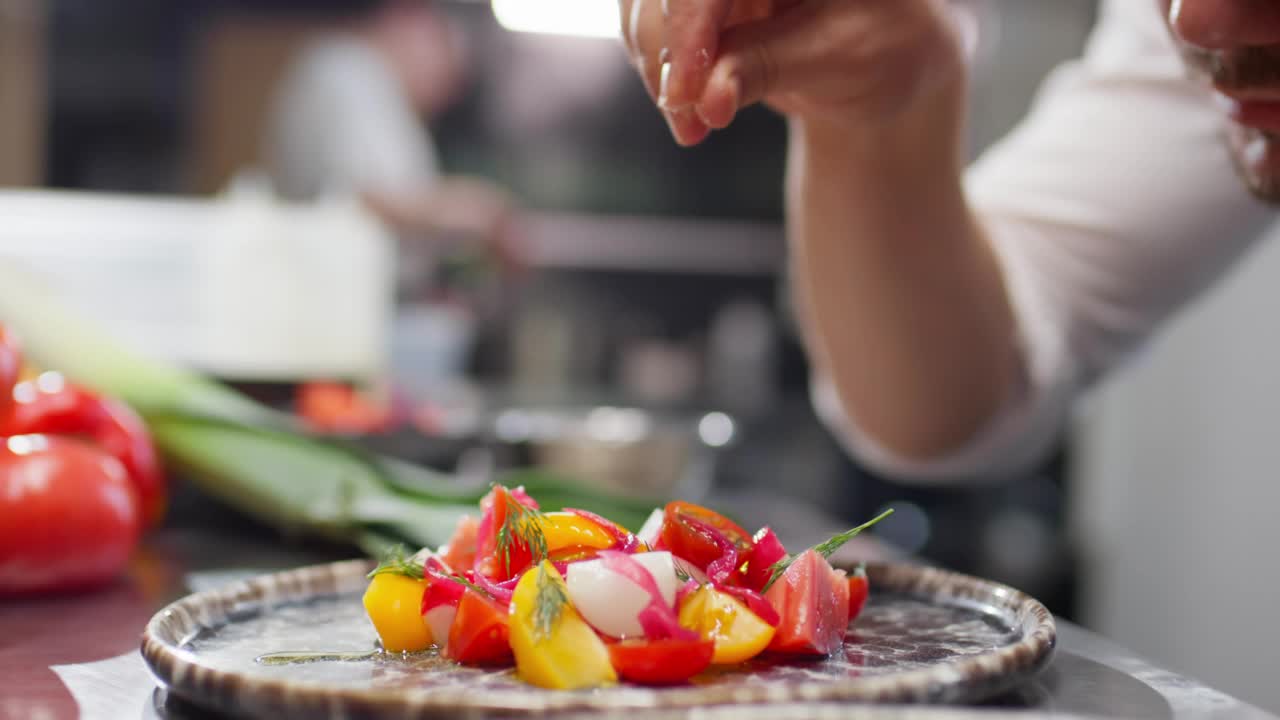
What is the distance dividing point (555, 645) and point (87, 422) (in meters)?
0.65

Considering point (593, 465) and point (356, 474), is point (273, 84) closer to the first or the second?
point (593, 465)

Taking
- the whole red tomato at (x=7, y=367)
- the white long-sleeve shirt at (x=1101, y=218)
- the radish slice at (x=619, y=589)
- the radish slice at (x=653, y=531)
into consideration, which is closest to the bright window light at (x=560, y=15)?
the white long-sleeve shirt at (x=1101, y=218)

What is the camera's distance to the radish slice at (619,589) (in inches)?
20.0

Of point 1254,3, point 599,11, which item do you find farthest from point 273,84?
point 1254,3

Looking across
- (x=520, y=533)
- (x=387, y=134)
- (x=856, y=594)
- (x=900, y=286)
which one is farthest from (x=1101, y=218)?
(x=387, y=134)

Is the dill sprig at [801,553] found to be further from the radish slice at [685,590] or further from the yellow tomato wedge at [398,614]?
the yellow tomato wedge at [398,614]

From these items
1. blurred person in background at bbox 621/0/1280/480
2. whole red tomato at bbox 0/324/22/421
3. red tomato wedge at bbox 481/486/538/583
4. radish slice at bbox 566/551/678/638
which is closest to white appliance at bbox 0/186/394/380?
blurred person in background at bbox 621/0/1280/480

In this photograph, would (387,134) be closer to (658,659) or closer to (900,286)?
(900,286)

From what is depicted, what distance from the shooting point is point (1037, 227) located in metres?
1.29

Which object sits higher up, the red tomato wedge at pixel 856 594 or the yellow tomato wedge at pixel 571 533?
the yellow tomato wedge at pixel 571 533

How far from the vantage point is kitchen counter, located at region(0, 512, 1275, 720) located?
494 millimetres

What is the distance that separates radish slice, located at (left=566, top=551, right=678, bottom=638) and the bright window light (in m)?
2.61

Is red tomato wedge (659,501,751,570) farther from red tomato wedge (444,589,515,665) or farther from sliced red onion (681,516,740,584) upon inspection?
red tomato wedge (444,589,515,665)

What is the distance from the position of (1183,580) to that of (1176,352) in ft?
1.83
